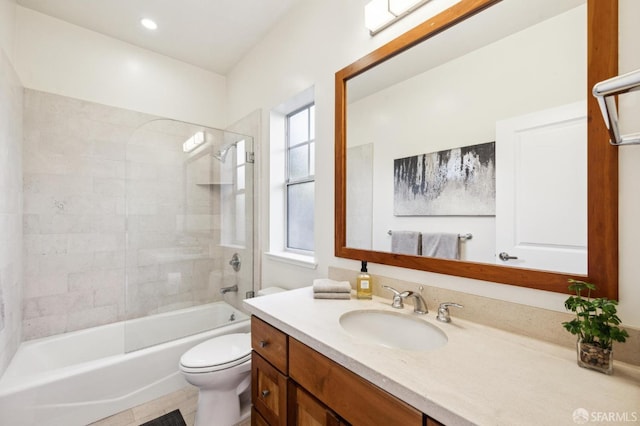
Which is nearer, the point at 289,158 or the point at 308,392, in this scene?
the point at 308,392

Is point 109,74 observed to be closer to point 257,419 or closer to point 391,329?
point 257,419

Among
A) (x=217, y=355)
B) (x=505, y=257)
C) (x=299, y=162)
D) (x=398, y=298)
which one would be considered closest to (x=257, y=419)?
(x=217, y=355)

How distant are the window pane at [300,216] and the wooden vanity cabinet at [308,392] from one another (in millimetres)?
929

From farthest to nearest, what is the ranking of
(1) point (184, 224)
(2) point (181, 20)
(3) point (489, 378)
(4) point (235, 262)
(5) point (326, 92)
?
(4) point (235, 262), (1) point (184, 224), (2) point (181, 20), (5) point (326, 92), (3) point (489, 378)

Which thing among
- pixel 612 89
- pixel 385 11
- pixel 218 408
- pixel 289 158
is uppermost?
pixel 385 11

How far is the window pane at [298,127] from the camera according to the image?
216 centimetres

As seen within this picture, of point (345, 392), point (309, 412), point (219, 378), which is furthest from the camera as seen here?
point (219, 378)

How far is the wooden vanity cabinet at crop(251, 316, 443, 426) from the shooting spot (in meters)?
0.69

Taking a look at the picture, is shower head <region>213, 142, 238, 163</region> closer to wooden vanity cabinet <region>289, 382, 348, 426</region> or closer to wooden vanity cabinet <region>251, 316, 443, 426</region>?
wooden vanity cabinet <region>251, 316, 443, 426</region>

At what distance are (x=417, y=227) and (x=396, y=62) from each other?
0.80 metres

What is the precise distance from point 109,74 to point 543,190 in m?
3.08

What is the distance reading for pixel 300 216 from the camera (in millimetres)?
2143

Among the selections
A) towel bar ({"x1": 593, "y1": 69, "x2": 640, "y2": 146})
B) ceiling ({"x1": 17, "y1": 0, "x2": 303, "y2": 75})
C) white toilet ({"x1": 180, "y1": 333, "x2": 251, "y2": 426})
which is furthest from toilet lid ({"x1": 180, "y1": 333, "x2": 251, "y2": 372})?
ceiling ({"x1": 17, "y1": 0, "x2": 303, "y2": 75})

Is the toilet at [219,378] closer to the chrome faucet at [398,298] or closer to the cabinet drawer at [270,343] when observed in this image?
the cabinet drawer at [270,343]
